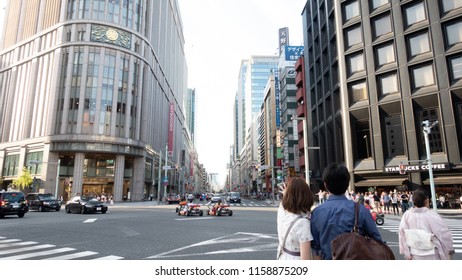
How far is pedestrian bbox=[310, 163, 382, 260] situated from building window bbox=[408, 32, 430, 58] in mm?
31241

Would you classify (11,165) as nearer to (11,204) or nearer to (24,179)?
(24,179)

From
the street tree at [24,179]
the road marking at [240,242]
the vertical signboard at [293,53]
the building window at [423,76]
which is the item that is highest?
the vertical signboard at [293,53]

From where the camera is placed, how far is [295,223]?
111 inches

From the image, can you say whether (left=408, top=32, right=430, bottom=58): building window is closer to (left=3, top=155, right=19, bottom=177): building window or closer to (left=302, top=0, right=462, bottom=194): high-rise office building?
(left=302, top=0, right=462, bottom=194): high-rise office building

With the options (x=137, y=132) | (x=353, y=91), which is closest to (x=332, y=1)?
(x=353, y=91)

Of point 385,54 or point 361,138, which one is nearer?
point 385,54

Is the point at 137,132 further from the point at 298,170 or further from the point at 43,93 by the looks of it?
the point at 298,170

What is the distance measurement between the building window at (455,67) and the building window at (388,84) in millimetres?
4510

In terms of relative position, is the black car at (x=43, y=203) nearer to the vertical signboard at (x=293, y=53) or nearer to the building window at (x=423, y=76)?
the building window at (x=423, y=76)

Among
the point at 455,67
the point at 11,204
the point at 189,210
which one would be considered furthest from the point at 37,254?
the point at 455,67

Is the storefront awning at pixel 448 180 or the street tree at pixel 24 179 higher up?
the street tree at pixel 24 179

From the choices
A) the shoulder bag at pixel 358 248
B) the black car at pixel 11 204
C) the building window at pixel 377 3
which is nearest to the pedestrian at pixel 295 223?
the shoulder bag at pixel 358 248

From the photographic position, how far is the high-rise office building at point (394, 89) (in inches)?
1005

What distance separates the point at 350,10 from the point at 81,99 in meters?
40.7
